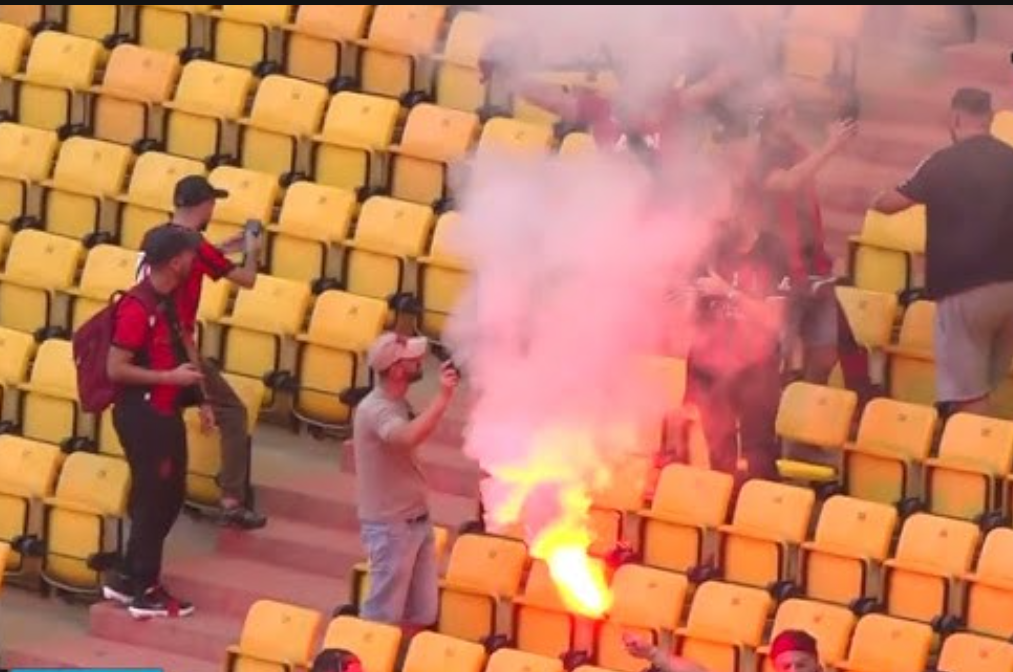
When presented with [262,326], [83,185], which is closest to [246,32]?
[83,185]

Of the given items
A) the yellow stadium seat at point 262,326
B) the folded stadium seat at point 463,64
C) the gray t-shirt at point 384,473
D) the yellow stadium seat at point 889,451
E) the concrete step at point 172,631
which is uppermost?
the folded stadium seat at point 463,64

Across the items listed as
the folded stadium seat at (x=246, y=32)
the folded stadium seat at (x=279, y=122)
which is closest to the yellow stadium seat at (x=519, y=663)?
the folded stadium seat at (x=279, y=122)

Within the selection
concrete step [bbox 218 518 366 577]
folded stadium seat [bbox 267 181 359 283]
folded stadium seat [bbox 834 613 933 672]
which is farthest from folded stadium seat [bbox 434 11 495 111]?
folded stadium seat [bbox 834 613 933 672]

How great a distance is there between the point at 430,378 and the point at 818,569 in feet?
10.1

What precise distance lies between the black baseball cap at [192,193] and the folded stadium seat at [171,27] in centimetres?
325

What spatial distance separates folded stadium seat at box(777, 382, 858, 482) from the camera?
1880 cm

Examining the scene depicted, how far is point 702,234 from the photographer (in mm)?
19062

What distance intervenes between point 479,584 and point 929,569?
1941mm

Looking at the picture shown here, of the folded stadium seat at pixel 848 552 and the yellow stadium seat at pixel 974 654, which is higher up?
the folded stadium seat at pixel 848 552

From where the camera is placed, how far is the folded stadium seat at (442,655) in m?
17.3

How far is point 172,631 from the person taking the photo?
742 inches

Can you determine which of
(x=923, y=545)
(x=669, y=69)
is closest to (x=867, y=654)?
(x=923, y=545)

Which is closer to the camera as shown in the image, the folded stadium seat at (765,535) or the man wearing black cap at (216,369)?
the folded stadium seat at (765,535)

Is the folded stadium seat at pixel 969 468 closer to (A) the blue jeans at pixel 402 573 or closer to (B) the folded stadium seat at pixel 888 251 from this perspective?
(B) the folded stadium seat at pixel 888 251
